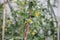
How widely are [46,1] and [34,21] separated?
1.18 feet

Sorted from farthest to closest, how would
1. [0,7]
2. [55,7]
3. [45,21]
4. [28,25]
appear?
[55,7] < [45,21] < [0,7] < [28,25]

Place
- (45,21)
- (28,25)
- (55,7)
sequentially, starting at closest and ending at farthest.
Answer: (28,25) → (45,21) → (55,7)

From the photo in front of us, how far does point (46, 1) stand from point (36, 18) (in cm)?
31

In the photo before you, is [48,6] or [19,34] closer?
[19,34]

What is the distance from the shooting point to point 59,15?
2.03m

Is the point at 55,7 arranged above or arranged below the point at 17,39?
above

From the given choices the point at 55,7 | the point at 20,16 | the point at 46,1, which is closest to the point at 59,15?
the point at 55,7

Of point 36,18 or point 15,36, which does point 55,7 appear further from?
point 15,36

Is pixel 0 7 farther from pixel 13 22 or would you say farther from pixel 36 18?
pixel 36 18

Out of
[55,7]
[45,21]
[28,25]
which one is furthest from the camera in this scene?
[55,7]

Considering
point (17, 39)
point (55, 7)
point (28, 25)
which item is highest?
point (55, 7)

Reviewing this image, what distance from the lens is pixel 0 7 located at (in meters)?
1.68

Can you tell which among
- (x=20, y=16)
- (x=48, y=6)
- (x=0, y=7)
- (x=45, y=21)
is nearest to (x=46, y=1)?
(x=48, y=6)

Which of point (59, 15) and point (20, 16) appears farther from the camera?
point (59, 15)
